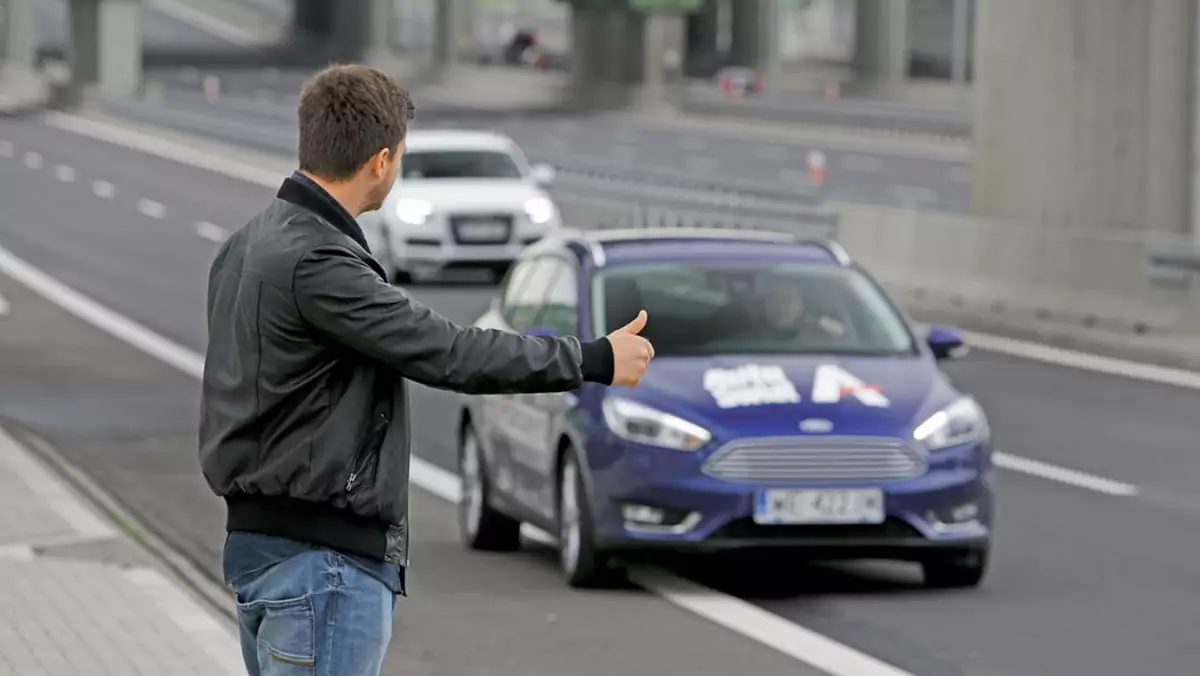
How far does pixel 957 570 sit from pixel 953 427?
629mm

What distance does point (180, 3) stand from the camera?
138 metres

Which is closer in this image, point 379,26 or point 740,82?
point 740,82

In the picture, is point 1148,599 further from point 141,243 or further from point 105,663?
point 141,243

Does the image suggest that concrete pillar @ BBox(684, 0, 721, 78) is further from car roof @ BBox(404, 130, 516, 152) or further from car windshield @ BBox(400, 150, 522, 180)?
car windshield @ BBox(400, 150, 522, 180)

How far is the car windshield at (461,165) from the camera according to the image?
108 ft

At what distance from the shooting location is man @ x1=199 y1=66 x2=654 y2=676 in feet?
16.3

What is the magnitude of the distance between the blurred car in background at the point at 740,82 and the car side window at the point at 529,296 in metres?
79.4

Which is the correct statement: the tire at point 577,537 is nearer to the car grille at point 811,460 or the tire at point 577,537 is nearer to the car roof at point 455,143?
the car grille at point 811,460

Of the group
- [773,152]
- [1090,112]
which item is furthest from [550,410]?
[773,152]

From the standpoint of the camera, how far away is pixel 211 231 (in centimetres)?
4019

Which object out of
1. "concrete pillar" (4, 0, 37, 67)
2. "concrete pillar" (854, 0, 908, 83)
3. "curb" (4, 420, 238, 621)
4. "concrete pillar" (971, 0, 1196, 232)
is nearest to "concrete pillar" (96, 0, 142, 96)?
"concrete pillar" (4, 0, 37, 67)

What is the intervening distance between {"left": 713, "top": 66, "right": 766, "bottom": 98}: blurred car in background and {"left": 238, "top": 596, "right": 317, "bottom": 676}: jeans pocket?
87.6 meters

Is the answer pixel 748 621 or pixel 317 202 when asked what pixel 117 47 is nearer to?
pixel 748 621

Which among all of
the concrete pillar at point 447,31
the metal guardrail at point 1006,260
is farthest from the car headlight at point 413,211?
the concrete pillar at point 447,31
